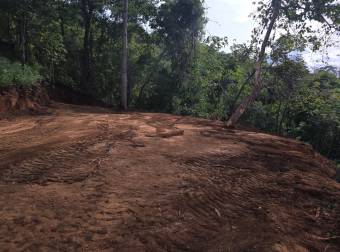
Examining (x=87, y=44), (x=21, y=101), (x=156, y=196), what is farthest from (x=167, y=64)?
(x=156, y=196)

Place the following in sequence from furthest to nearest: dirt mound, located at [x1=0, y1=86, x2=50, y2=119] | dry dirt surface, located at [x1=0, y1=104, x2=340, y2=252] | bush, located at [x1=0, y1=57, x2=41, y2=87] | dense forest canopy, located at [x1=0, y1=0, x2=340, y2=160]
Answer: dense forest canopy, located at [x1=0, y1=0, x2=340, y2=160], bush, located at [x1=0, y1=57, x2=41, y2=87], dirt mound, located at [x1=0, y1=86, x2=50, y2=119], dry dirt surface, located at [x1=0, y1=104, x2=340, y2=252]

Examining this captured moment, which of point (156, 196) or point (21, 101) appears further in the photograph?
point (21, 101)

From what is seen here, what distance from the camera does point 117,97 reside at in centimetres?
1894

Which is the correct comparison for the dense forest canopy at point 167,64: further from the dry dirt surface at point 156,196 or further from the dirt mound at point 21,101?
the dry dirt surface at point 156,196

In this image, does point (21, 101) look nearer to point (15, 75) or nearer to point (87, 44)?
point (15, 75)

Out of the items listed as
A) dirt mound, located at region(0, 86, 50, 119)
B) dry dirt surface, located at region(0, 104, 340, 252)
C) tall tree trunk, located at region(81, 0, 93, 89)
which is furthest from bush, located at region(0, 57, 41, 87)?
tall tree trunk, located at region(81, 0, 93, 89)

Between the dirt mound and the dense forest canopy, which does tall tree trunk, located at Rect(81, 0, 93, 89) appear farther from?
the dirt mound

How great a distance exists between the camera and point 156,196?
404 centimetres

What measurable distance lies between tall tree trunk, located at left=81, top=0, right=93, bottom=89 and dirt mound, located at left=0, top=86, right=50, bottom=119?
15.5 ft

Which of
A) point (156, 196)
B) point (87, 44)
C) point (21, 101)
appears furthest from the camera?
point (87, 44)

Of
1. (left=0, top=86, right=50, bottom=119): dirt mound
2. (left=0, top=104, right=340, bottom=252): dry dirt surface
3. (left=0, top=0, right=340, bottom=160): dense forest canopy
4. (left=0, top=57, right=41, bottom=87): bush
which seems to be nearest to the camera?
(left=0, top=104, right=340, bottom=252): dry dirt surface

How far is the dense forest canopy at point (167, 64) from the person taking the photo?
14016mm

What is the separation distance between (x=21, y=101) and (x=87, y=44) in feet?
22.1

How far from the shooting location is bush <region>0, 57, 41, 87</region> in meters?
9.99
